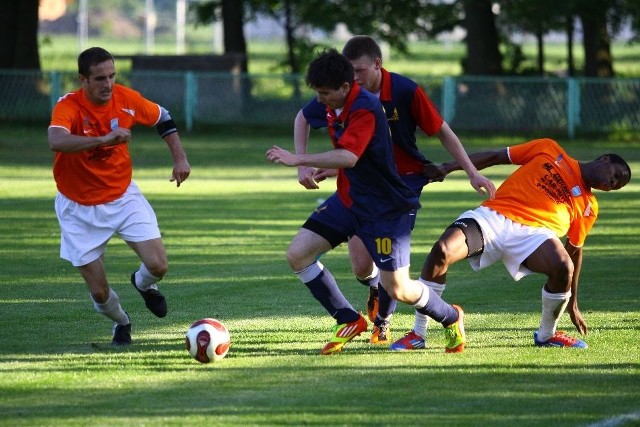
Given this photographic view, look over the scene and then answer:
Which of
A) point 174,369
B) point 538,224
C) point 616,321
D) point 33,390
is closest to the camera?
point 33,390

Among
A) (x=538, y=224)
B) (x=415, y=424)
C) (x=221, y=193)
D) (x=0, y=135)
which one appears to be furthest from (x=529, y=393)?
(x=0, y=135)

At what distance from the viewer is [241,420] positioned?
625cm

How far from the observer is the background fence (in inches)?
1230

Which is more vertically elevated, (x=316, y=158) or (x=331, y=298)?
(x=316, y=158)

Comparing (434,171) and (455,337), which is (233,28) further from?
(455,337)

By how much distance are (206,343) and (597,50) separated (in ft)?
98.3

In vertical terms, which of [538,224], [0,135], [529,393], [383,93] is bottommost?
[0,135]

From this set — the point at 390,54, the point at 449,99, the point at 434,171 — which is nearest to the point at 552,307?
the point at 434,171

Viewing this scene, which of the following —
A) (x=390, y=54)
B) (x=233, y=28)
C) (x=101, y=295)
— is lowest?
(x=390, y=54)

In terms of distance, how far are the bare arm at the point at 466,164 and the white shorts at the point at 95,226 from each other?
2.06m

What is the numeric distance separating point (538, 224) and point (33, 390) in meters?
3.44

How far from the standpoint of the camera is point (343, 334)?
8.05 m

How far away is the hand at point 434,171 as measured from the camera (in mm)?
8328

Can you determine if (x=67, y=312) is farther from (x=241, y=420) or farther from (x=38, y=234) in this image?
(x=38, y=234)
